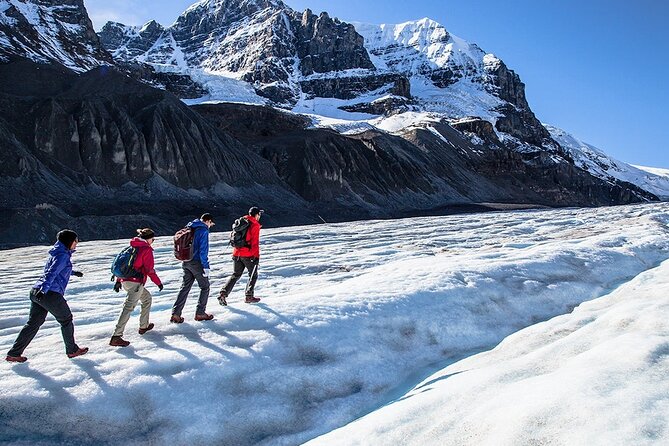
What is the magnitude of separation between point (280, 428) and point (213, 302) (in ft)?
16.3

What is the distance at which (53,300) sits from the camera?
7.07 meters

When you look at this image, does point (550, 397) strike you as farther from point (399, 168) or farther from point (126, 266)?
point (399, 168)

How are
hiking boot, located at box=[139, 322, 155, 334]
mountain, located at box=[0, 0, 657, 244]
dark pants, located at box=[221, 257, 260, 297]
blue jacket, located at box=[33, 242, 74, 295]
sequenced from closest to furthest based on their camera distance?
blue jacket, located at box=[33, 242, 74, 295] → hiking boot, located at box=[139, 322, 155, 334] → dark pants, located at box=[221, 257, 260, 297] → mountain, located at box=[0, 0, 657, 244]

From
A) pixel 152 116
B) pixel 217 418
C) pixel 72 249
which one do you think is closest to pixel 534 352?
pixel 217 418

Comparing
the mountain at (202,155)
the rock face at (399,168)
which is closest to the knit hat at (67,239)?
the mountain at (202,155)

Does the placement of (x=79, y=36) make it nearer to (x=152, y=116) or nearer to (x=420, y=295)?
(x=152, y=116)

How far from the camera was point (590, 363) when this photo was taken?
632cm

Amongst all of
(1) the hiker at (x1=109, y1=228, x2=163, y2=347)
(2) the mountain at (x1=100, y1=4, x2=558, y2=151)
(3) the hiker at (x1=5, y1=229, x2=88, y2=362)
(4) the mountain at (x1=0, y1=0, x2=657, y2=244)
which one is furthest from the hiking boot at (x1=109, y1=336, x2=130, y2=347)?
(2) the mountain at (x1=100, y1=4, x2=558, y2=151)

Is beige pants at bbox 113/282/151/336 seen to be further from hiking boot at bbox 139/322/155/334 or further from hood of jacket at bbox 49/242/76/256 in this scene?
hood of jacket at bbox 49/242/76/256

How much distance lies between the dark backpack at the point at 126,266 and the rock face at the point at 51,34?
242 feet

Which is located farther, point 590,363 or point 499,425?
point 590,363

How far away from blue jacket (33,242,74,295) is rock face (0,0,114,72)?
73.7 m

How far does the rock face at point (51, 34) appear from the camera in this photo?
269ft

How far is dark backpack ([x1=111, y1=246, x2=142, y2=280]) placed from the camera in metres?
7.64
